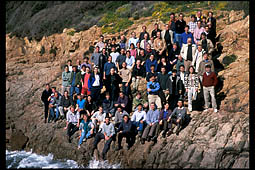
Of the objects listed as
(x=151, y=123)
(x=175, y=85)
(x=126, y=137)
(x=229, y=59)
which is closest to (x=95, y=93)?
(x=126, y=137)

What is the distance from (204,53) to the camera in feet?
47.4

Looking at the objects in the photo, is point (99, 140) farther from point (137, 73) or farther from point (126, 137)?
point (137, 73)

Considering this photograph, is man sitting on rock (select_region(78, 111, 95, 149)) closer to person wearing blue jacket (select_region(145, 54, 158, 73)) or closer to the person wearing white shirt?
the person wearing white shirt

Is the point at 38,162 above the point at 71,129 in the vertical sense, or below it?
below

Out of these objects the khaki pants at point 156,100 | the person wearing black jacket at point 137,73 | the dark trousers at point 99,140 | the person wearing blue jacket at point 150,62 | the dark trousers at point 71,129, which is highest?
the person wearing blue jacket at point 150,62

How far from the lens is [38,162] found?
15352 millimetres

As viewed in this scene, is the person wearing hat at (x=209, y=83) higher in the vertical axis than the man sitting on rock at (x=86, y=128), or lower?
higher

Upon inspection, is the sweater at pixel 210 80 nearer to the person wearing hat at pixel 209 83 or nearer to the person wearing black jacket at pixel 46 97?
the person wearing hat at pixel 209 83

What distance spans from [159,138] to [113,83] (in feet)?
11.8

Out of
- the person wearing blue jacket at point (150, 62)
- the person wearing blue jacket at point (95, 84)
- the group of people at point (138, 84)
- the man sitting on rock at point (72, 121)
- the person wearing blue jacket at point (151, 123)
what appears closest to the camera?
the person wearing blue jacket at point (151, 123)

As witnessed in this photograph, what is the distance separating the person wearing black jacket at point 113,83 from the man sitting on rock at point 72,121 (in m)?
1.87

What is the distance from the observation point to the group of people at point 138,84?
13703mm

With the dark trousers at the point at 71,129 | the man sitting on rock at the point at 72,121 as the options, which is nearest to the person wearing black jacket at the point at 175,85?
the man sitting on rock at the point at 72,121

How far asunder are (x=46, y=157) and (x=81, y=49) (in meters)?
9.43
